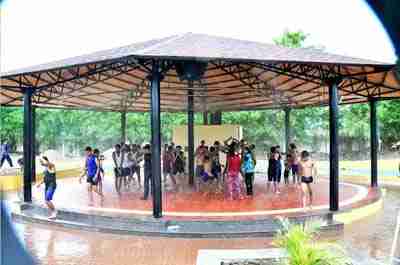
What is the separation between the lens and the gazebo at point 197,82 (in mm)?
8609

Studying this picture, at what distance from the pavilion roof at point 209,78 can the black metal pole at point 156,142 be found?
0.26 meters

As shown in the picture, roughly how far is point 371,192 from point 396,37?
1053cm

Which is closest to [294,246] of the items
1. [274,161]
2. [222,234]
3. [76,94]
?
[222,234]

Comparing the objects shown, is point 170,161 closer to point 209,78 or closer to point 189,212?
point 209,78

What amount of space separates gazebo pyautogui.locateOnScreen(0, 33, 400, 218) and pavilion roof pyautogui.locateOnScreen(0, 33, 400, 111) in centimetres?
3

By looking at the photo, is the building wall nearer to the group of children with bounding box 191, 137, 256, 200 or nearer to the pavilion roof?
the pavilion roof

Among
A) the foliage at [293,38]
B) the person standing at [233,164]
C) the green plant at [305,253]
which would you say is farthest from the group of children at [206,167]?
the foliage at [293,38]

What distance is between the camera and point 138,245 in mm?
7414

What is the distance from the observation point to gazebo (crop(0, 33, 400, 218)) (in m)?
8.61

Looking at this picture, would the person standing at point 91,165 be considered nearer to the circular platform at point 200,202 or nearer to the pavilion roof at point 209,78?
the circular platform at point 200,202

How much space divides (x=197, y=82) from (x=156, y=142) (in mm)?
6439

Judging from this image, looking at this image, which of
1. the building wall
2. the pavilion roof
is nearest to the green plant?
the pavilion roof

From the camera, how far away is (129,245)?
7410 millimetres

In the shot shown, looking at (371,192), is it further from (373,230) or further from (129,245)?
(129,245)
